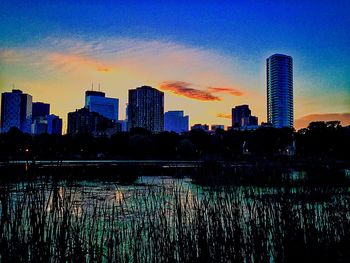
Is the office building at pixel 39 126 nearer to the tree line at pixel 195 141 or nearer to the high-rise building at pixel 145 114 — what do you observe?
the tree line at pixel 195 141

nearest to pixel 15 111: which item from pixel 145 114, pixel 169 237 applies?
pixel 145 114

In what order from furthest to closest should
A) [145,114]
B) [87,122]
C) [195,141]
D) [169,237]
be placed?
[145,114], [87,122], [195,141], [169,237]

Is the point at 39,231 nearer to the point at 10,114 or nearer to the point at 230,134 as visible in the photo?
the point at 230,134

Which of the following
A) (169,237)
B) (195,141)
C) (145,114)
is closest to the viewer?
(169,237)

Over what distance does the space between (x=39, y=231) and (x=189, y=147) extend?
6144cm

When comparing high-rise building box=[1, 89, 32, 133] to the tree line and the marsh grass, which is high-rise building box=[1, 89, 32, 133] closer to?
the tree line

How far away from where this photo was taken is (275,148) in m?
80.3

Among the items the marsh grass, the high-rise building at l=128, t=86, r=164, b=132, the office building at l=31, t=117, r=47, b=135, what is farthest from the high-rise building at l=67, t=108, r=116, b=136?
the marsh grass

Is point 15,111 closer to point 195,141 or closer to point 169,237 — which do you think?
point 195,141

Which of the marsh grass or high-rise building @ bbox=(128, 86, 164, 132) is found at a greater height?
high-rise building @ bbox=(128, 86, 164, 132)

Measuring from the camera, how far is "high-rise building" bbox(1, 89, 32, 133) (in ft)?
447

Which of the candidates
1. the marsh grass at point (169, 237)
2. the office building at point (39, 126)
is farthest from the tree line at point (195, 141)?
the marsh grass at point (169, 237)

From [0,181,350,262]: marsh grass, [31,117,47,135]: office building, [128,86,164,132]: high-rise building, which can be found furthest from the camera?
[128,86,164,132]: high-rise building

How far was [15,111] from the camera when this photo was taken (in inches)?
5846
